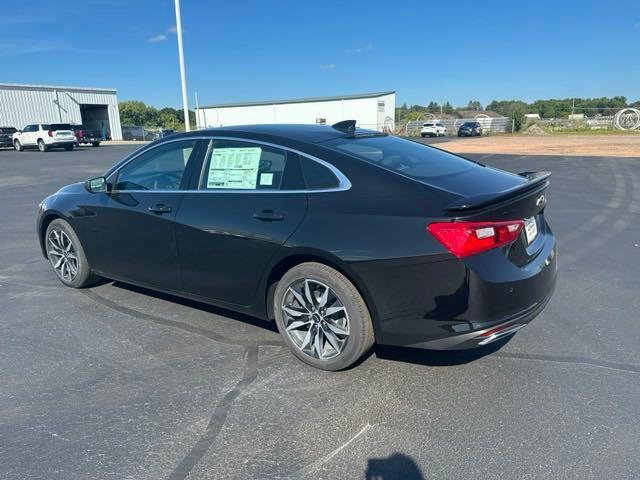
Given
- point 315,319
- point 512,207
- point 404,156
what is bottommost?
point 315,319

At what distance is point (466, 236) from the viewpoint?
112 inches

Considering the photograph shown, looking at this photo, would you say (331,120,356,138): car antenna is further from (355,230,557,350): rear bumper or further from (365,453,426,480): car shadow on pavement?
(365,453,426,480): car shadow on pavement

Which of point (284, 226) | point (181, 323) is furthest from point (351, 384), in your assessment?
point (181, 323)

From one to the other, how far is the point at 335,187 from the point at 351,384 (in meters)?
1.32

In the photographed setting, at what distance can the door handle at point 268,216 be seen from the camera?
3452 mm

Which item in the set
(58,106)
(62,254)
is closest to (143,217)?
(62,254)

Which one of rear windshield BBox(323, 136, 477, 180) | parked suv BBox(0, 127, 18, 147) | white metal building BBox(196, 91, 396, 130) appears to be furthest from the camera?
white metal building BBox(196, 91, 396, 130)

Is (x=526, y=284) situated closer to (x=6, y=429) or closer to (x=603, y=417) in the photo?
(x=603, y=417)

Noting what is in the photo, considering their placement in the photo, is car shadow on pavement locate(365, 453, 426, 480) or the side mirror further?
the side mirror

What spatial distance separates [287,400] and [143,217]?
2126mm

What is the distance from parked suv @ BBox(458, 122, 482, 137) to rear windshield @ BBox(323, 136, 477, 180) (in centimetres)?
5025

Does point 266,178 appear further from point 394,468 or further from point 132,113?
point 132,113

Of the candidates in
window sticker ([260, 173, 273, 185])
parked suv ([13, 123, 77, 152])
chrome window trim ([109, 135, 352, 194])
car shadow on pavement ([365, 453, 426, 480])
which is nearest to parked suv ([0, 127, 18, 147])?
parked suv ([13, 123, 77, 152])

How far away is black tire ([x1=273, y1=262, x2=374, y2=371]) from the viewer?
3.20m
